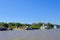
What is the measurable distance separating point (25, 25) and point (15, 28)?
4.13 metres

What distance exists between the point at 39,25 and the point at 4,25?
11510 millimetres

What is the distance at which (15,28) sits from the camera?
110ft

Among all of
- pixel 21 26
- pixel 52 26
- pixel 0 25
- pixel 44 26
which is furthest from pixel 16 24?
pixel 52 26

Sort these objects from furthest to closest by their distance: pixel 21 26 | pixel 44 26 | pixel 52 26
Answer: pixel 52 26 < pixel 44 26 < pixel 21 26

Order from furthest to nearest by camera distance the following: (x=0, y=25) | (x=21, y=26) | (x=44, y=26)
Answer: (x=44, y=26) < (x=21, y=26) < (x=0, y=25)

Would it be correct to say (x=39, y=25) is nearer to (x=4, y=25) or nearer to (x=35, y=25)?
(x=35, y=25)

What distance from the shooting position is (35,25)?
40.4m

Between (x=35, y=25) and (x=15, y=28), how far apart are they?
822 centimetres

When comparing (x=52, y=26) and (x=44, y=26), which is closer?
(x=44, y=26)

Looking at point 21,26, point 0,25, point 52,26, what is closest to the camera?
point 0,25

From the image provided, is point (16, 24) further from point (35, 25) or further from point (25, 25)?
point (35, 25)

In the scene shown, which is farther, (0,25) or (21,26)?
(21,26)

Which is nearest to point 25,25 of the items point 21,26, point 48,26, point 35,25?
point 21,26

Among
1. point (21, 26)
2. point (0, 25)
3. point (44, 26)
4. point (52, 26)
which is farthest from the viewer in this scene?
point (52, 26)
